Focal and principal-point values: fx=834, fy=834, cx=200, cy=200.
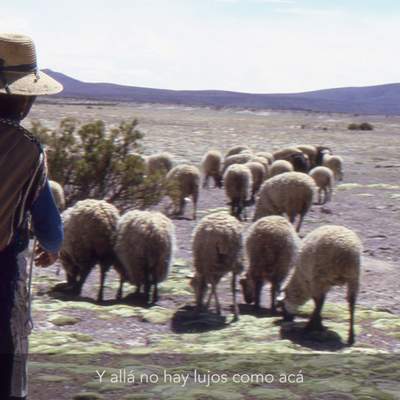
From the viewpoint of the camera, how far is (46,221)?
11.9 ft

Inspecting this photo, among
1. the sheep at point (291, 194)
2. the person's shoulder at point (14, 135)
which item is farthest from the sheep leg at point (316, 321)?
the sheep at point (291, 194)

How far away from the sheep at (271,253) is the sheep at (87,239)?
1612 millimetres

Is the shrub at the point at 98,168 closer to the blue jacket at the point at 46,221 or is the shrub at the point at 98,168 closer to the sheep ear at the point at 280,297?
the sheep ear at the point at 280,297

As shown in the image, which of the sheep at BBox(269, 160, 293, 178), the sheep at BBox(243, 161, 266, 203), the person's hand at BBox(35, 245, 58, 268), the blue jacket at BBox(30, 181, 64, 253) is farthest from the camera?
the sheep at BBox(243, 161, 266, 203)

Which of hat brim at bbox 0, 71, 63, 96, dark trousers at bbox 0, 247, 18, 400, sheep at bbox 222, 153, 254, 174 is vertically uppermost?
hat brim at bbox 0, 71, 63, 96

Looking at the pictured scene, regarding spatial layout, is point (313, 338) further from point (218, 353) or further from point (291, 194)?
point (291, 194)

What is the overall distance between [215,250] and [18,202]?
17.2 ft

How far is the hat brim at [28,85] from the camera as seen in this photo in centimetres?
350

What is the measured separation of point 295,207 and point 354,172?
14388mm

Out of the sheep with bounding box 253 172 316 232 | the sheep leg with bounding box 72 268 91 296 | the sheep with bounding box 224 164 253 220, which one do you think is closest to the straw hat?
the sheep leg with bounding box 72 268 91 296

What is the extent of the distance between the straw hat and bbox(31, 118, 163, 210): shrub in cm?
1040

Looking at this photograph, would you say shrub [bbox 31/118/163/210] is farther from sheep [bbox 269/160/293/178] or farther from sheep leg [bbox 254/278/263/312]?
sheep leg [bbox 254/278/263/312]

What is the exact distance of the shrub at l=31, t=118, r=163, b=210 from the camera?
1409 centimetres

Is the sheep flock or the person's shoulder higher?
the person's shoulder
